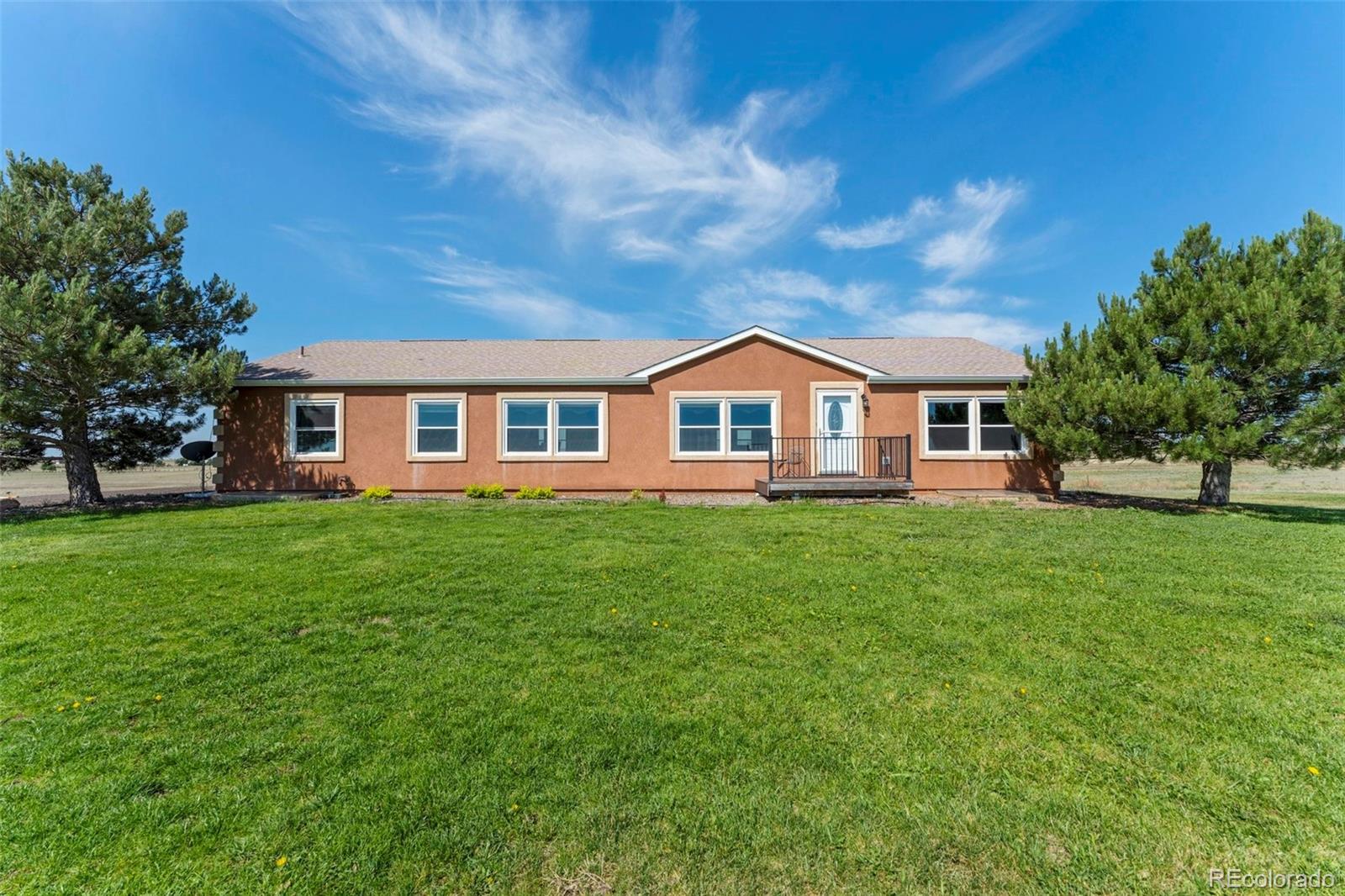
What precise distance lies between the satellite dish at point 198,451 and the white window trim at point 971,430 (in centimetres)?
1884

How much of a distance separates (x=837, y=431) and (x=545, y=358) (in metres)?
8.27

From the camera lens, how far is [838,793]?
2682 millimetres

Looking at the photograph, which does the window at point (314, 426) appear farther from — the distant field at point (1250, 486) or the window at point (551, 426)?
the distant field at point (1250, 486)

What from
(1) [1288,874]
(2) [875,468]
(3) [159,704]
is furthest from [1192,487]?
(3) [159,704]

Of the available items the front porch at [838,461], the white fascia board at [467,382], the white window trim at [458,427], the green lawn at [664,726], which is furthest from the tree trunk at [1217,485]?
the white window trim at [458,427]

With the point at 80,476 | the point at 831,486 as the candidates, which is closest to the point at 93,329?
the point at 80,476

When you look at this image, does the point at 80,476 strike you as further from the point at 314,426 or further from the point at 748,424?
the point at 748,424

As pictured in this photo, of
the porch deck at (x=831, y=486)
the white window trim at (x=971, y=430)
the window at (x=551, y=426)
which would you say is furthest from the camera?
the window at (x=551, y=426)

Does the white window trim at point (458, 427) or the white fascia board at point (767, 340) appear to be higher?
the white fascia board at point (767, 340)

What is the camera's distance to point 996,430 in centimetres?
1425

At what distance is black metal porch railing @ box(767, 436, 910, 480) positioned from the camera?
13961 mm

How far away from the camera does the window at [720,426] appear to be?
567 inches

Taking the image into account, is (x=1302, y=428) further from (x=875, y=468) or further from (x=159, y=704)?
(x=159, y=704)

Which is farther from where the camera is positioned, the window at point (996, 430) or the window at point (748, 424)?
the window at point (748, 424)
